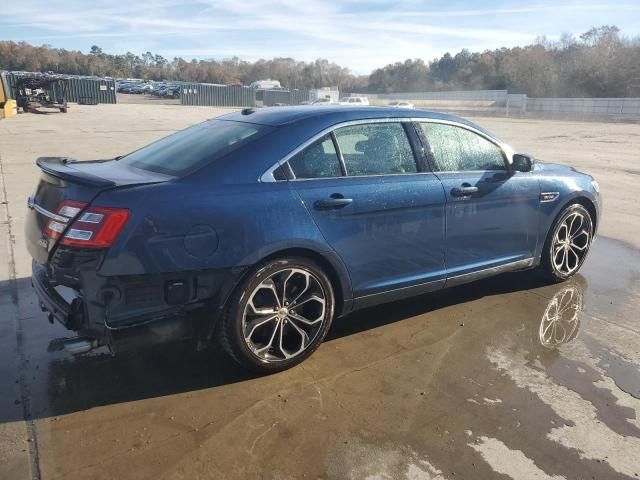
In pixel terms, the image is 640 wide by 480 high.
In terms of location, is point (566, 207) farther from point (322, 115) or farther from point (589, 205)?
point (322, 115)

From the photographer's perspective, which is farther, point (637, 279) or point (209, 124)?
point (637, 279)

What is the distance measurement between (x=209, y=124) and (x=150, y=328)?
5.92ft

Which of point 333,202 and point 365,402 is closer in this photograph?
point 365,402

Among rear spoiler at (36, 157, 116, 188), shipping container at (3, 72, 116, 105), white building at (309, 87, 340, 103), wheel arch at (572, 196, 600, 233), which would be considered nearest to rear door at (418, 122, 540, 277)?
wheel arch at (572, 196, 600, 233)

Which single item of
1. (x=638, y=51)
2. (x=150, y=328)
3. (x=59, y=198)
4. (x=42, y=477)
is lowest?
(x=42, y=477)

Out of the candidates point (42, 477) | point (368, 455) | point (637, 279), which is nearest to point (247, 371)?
point (368, 455)

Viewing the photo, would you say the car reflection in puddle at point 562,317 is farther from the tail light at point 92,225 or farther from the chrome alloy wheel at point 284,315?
the tail light at point 92,225

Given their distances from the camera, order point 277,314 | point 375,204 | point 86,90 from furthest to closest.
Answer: point 86,90
point 375,204
point 277,314

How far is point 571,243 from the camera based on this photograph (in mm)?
4980

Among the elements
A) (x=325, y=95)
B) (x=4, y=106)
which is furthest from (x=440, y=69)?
(x=4, y=106)

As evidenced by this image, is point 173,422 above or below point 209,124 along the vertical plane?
below

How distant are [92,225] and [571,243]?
4.20m

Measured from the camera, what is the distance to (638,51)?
76625 millimetres

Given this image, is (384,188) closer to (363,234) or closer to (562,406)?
(363,234)
